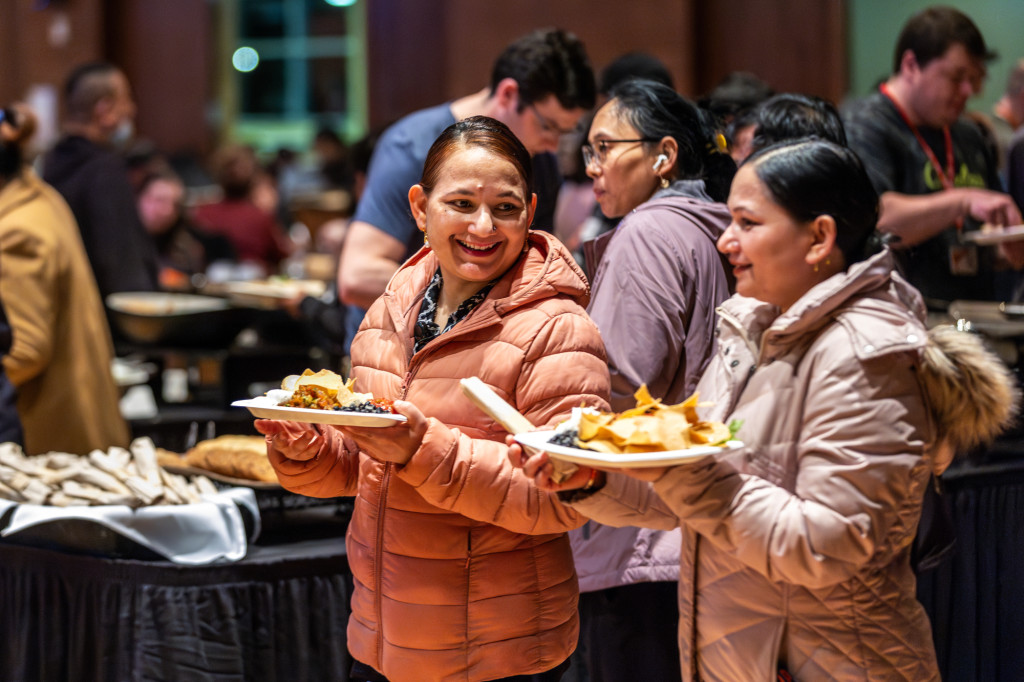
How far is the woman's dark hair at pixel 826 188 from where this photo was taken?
155 centimetres

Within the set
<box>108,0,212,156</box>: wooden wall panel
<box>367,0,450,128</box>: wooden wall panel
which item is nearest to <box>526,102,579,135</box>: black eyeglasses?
<box>367,0,450,128</box>: wooden wall panel

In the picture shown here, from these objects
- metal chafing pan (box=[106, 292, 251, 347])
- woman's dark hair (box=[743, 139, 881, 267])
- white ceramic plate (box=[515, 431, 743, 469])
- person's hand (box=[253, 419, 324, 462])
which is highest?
woman's dark hair (box=[743, 139, 881, 267])

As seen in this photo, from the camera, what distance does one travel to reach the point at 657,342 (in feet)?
7.10

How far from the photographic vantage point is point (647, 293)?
218 cm

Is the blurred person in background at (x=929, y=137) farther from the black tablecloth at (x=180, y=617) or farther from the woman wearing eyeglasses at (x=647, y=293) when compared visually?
the black tablecloth at (x=180, y=617)

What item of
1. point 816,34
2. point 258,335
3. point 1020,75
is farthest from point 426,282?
point 816,34

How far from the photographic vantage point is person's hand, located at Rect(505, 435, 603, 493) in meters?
1.55

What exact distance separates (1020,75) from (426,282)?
12.6 feet

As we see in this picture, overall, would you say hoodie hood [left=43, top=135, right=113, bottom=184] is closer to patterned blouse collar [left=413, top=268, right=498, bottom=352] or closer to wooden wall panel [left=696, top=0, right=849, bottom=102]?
patterned blouse collar [left=413, top=268, right=498, bottom=352]

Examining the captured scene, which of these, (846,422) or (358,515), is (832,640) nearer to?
(846,422)

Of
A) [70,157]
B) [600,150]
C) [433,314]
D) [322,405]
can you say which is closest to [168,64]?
[70,157]

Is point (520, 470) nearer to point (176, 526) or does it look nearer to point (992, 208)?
point (176, 526)

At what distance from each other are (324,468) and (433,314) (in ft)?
1.06

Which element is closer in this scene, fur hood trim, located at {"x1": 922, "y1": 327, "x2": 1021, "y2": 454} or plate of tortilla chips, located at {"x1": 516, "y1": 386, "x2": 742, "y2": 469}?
plate of tortilla chips, located at {"x1": 516, "y1": 386, "x2": 742, "y2": 469}
